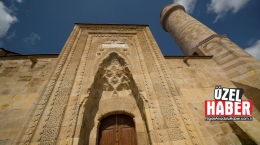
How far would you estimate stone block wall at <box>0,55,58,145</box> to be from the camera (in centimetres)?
342

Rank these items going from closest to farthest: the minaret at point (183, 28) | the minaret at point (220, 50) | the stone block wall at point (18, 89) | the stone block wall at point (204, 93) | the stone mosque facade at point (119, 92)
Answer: the stone mosque facade at point (119, 92) < the stone block wall at point (18, 89) < the stone block wall at point (204, 93) < the minaret at point (220, 50) < the minaret at point (183, 28)

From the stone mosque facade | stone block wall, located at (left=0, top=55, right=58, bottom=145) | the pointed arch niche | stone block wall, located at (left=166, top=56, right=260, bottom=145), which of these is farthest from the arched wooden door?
stone block wall, located at (left=0, top=55, right=58, bottom=145)

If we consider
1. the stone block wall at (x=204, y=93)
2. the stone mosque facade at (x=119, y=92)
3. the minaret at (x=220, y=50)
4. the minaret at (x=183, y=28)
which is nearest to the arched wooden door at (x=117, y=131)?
the stone mosque facade at (x=119, y=92)

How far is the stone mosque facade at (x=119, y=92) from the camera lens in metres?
3.25

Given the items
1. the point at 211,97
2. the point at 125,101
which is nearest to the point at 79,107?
the point at 125,101

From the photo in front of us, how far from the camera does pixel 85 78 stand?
430cm

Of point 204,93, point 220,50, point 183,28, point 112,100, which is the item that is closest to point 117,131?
point 112,100

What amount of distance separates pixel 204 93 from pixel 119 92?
2711 millimetres

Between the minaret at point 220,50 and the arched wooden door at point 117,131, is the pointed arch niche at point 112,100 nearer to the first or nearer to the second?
the arched wooden door at point 117,131

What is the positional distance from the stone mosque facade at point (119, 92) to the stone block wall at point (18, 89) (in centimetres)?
2

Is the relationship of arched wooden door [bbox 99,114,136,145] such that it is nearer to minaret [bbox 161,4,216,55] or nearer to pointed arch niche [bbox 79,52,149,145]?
pointed arch niche [bbox 79,52,149,145]

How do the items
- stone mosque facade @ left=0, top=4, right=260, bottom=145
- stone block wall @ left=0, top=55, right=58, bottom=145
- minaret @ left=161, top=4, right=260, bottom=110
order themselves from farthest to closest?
minaret @ left=161, top=4, right=260, bottom=110
stone block wall @ left=0, top=55, right=58, bottom=145
stone mosque facade @ left=0, top=4, right=260, bottom=145

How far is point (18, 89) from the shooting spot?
4.38 metres

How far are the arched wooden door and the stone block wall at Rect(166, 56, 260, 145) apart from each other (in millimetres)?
1588
